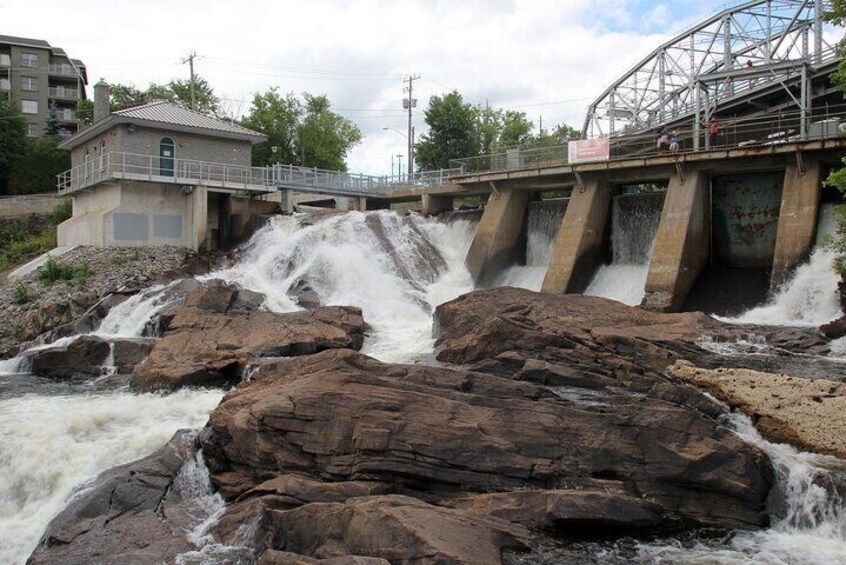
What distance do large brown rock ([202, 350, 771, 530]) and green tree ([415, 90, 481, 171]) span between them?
44.1 m

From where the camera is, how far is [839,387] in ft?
42.1

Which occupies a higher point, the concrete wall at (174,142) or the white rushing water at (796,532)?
the concrete wall at (174,142)

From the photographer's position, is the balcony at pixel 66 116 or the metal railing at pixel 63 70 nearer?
the balcony at pixel 66 116

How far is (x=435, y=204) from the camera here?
118 ft

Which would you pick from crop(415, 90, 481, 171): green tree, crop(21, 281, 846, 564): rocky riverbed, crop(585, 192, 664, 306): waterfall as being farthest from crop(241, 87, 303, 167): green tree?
crop(21, 281, 846, 564): rocky riverbed

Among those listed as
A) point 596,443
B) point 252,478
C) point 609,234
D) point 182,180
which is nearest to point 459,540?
point 596,443

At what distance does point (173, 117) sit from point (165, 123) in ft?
4.52

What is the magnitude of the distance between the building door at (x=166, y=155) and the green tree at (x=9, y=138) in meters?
20.0

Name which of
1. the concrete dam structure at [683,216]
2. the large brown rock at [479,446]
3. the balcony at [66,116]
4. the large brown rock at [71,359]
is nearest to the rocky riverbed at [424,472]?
the large brown rock at [479,446]

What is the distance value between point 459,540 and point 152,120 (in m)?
29.4

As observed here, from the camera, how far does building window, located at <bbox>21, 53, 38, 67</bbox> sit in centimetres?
6356

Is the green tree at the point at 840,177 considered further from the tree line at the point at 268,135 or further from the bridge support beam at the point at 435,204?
the tree line at the point at 268,135

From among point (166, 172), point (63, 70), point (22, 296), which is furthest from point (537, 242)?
point (63, 70)

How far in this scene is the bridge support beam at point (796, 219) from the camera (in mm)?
22000
